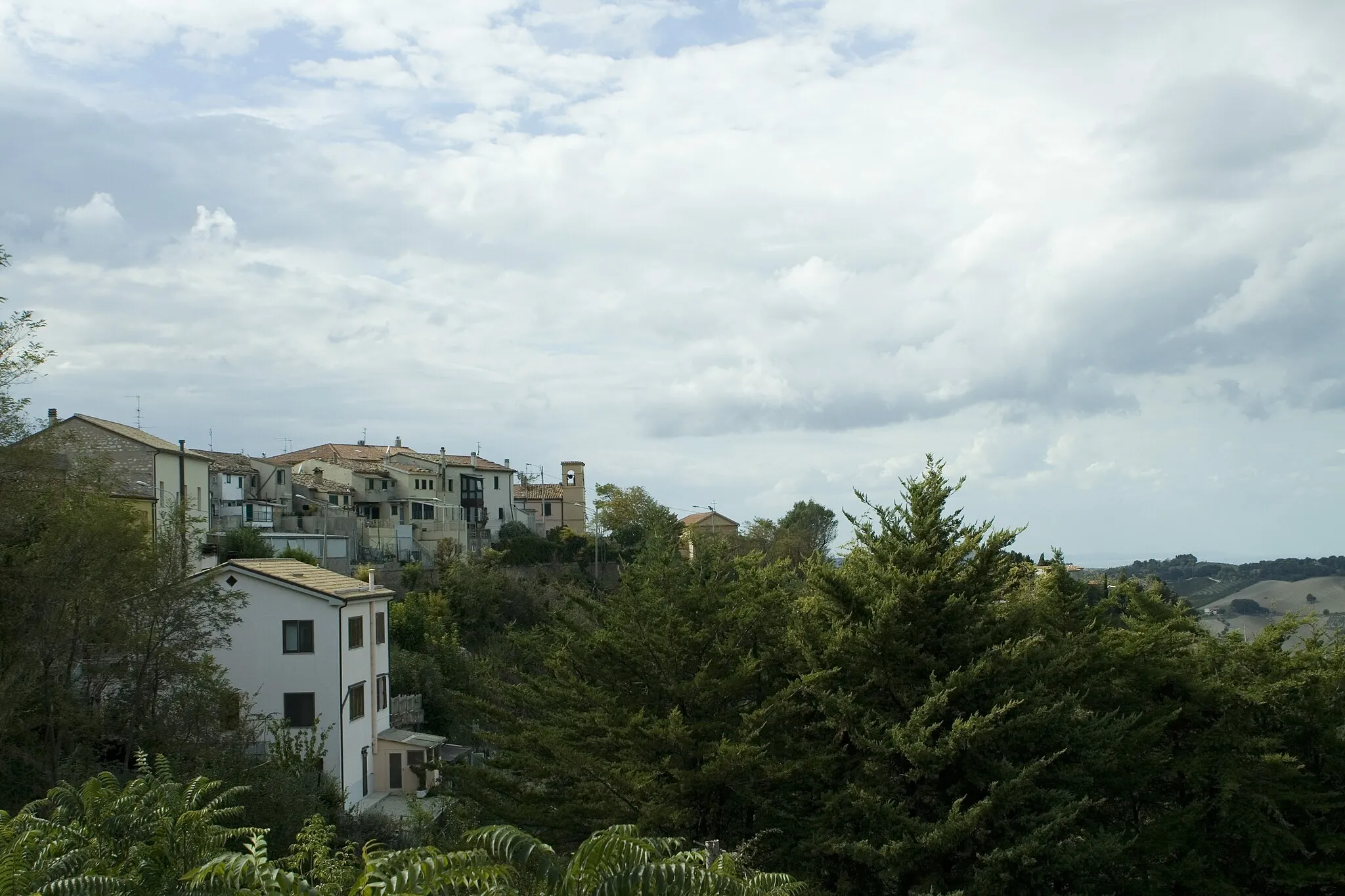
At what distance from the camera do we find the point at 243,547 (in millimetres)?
53031

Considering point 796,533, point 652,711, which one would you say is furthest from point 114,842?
point 796,533

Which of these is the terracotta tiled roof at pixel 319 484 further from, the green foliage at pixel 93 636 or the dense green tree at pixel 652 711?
the dense green tree at pixel 652 711

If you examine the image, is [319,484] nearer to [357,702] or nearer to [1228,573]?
[357,702]

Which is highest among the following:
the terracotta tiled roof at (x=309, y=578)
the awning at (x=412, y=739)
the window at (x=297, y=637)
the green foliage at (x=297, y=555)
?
the green foliage at (x=297, y=555)

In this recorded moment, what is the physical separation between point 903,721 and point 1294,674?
9.95m

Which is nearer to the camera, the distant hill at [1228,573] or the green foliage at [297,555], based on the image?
the green foliage at [297,555]

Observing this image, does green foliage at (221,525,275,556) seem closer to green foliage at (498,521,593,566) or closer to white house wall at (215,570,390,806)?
green foliage at (498,521,593,566)

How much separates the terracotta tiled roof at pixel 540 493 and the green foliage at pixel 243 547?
50.4 meters

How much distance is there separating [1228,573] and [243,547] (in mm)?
110783

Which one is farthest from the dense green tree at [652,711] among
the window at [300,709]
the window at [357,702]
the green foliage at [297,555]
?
the green foliage at [297,555]

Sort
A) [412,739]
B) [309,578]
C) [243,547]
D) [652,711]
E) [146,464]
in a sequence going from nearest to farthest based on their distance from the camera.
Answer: [652,711] < [309,578] < [412,739] < [146,464] < [243,547]

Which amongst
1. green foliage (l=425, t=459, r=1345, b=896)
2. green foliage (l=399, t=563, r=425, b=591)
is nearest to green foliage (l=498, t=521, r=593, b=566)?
green foliage (l=399, t=563, r=425, b=591)

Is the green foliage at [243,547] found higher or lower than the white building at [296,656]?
higher

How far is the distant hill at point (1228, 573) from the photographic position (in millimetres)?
102544
